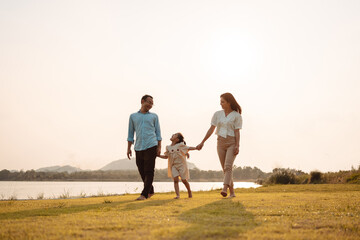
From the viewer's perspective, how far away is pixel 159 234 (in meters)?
3.14

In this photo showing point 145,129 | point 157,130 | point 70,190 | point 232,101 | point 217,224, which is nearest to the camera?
point 217,224

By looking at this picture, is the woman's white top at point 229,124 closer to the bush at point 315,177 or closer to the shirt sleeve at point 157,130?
the shirt sleeve at point 157,130

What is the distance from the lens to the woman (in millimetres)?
7676

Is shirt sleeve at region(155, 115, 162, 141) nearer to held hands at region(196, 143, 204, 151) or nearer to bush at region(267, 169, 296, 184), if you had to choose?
held hands at region(196, 143, 204, 151)

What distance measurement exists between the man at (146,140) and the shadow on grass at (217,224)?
344cm

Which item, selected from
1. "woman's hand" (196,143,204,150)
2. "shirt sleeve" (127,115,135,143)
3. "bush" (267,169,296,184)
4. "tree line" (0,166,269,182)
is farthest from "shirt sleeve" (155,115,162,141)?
"tree line" (0,166,269,182)

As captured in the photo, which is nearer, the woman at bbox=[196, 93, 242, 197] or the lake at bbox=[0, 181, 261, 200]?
the woman at bbox=[196, 93, 242, 197]

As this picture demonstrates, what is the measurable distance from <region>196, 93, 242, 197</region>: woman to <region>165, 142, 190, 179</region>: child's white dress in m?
0.39

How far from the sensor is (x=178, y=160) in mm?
8219

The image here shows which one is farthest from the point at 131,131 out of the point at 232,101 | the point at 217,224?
the point at 217,224

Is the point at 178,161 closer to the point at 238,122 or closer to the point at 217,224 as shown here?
the point at 238,122

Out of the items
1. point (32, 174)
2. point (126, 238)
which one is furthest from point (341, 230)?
point (32, 174)

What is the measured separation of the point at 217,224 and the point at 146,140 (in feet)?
15.4

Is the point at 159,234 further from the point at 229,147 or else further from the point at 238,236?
the point at 229,147
